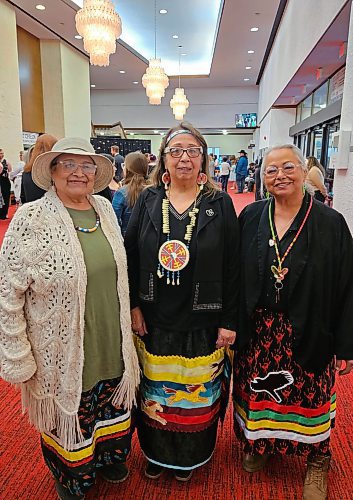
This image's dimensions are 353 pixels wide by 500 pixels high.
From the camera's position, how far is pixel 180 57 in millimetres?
14055

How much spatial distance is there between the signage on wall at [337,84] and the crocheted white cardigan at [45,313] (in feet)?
20.1

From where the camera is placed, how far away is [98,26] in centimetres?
635

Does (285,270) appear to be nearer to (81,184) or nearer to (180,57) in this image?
(81,184)

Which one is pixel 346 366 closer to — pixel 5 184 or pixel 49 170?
pixel 49 170

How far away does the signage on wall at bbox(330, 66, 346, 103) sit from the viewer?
252 inches

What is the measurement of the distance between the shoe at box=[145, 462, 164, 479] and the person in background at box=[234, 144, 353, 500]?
0.44m

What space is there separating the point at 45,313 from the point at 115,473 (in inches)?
36.1

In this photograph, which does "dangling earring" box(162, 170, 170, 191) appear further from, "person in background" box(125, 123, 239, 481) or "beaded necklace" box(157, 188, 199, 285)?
"beaded necklace" box(157, 188, 199, 285)

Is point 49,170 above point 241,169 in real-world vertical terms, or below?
above

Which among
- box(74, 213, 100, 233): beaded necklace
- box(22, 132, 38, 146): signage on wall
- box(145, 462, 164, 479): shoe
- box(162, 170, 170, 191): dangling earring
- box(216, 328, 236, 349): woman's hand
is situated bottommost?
box(145, 462, 164, 479): shoe

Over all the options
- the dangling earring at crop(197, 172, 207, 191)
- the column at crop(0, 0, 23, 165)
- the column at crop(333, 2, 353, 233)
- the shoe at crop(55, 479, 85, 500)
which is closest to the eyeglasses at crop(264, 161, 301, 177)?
the dangling earring at crop(197, 172, 207, 191)

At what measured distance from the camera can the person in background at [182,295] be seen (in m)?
1.62

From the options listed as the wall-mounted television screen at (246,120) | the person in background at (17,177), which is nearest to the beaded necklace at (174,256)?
the person in background at (17,177)

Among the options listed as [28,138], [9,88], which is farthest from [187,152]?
[28,138]
